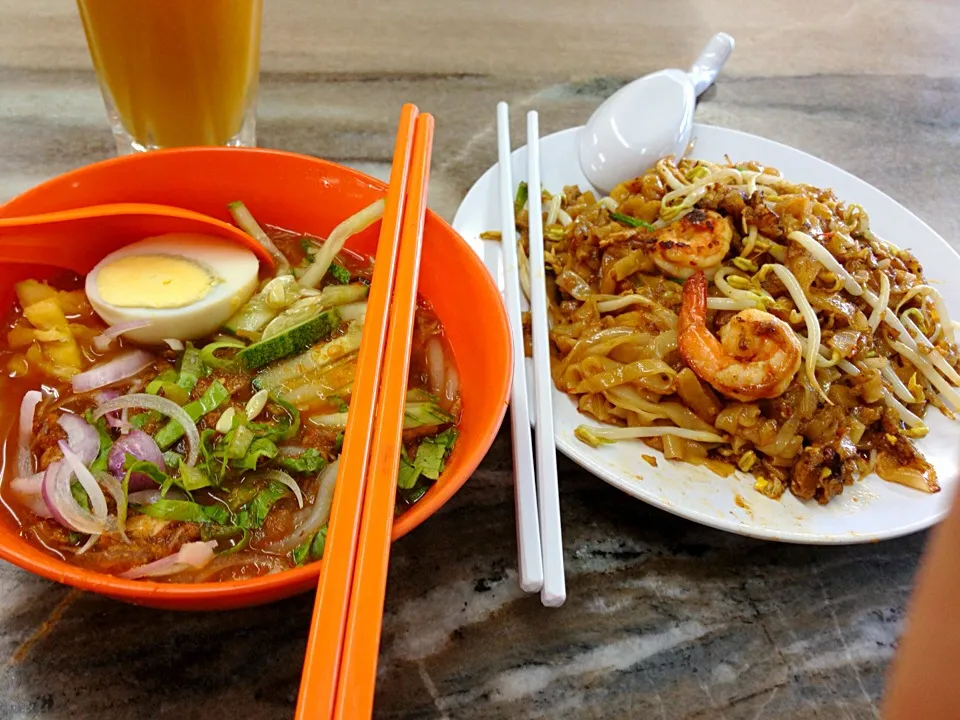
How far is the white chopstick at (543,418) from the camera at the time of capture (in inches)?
39.9

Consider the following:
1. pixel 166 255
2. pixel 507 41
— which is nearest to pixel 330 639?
pixel 166 255

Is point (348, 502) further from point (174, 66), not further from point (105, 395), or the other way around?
point (174, 66)

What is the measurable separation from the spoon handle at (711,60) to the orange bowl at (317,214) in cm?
134

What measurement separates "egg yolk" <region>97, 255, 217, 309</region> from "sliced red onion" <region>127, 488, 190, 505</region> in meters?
0.30

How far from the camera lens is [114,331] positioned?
109cm

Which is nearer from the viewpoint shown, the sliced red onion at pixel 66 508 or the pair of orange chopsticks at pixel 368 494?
the pair of orange chopsticks at pixel 368 494

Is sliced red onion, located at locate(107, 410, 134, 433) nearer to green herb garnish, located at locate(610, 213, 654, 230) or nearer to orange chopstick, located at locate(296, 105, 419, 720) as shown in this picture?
orange chopstick, located at locate(296, 105, 419, 720)

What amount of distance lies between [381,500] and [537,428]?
429 mm

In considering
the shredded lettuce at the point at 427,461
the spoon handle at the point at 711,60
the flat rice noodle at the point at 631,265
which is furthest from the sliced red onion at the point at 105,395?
the spoon handle at the point at 711,60

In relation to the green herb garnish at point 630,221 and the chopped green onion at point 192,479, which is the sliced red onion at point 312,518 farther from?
the green herb garnish at point 630,221

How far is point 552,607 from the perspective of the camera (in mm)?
1106

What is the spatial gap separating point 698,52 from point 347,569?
88.5 inches

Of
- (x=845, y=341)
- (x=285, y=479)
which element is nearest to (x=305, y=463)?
(x=285, y=479)

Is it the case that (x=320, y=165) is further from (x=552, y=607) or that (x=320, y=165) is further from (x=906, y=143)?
(x=906, y=143)
